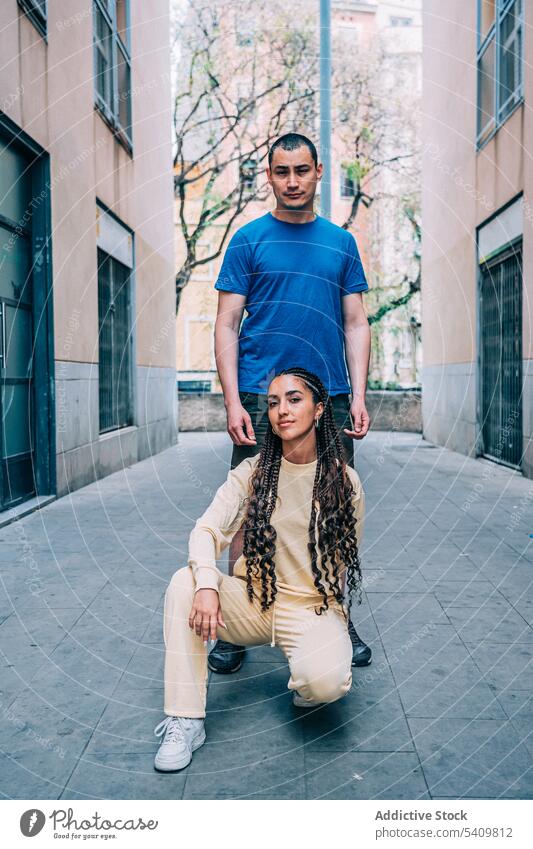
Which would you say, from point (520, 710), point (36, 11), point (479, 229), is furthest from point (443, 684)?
point (479, 229)

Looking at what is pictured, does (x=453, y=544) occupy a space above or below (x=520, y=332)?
below

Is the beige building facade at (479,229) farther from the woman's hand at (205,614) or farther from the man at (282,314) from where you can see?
the woman's hand at (205,614)

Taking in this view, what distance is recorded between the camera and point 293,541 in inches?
109

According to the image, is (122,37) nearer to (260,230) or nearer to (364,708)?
(260,230)

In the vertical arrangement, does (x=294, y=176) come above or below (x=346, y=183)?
below

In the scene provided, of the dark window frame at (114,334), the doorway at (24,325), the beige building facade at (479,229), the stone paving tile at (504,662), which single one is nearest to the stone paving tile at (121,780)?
the stone paving tile at (504,662)

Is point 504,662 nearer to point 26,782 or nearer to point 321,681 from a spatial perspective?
point 321,681

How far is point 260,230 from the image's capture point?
322cm

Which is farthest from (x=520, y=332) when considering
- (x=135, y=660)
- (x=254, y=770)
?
(x=254, y=770)

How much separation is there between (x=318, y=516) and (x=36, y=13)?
19.8ft

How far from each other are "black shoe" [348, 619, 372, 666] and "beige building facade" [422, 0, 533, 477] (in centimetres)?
593

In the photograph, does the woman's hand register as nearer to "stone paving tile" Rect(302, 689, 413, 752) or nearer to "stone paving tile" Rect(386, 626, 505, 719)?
"stone paving tile" Rect(302, 689, 413, 752)

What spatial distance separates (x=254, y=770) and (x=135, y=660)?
106 cm

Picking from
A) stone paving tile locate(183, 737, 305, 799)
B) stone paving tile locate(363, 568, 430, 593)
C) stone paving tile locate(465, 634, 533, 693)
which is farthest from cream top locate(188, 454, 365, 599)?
stone paving tile locate(363, 568, 430, 593)
